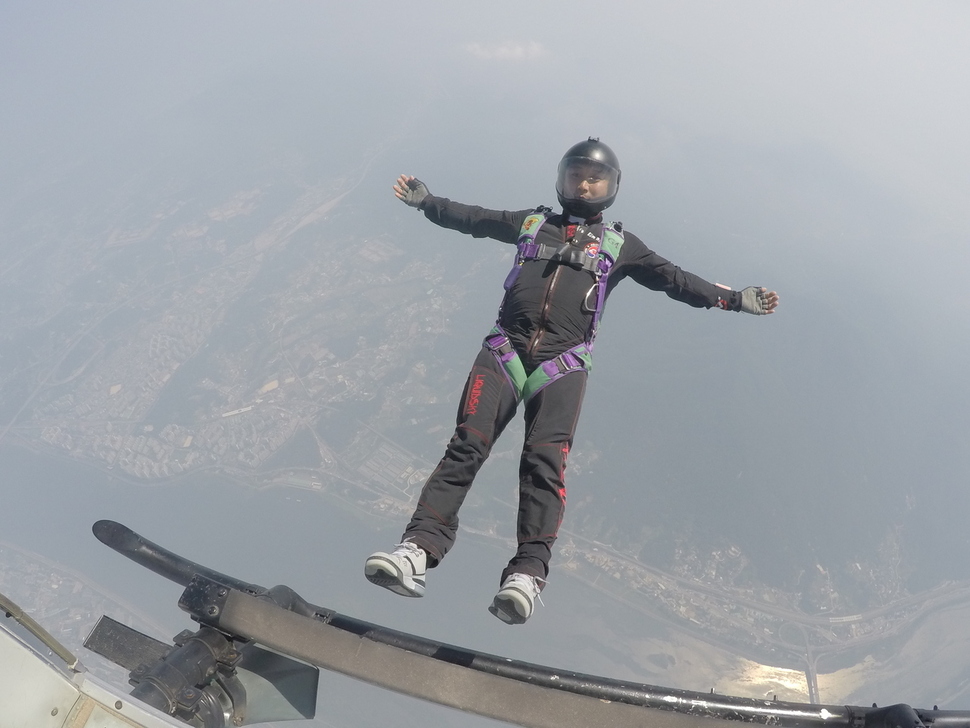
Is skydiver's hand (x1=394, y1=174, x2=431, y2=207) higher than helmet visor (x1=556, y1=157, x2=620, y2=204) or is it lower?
lower

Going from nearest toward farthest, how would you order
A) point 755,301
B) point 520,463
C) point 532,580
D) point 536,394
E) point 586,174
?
point 532,580 < point 520,463 < point 536,394 < point 586,174 < point 755,301

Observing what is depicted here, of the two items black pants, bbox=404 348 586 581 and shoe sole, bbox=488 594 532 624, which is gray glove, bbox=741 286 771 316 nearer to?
black pants, bbox=404 348 586 581

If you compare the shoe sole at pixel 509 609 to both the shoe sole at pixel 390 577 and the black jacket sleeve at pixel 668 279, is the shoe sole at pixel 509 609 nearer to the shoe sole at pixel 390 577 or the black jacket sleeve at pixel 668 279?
the shoe sole at pixel 390 577

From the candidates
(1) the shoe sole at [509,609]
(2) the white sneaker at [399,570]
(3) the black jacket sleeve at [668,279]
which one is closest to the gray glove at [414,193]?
(3) the black jacket sleeve at [668,279]

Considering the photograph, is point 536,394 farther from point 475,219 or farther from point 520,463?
point 475,219

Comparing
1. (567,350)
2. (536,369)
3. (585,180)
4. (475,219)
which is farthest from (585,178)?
(536,369)

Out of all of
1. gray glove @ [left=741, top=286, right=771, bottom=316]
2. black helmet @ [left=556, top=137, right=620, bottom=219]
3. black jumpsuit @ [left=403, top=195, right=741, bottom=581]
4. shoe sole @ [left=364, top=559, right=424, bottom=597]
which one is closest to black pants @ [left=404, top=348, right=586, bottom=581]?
black jumpsuit @ [left=403, top=195, right=741, bottom=581]
